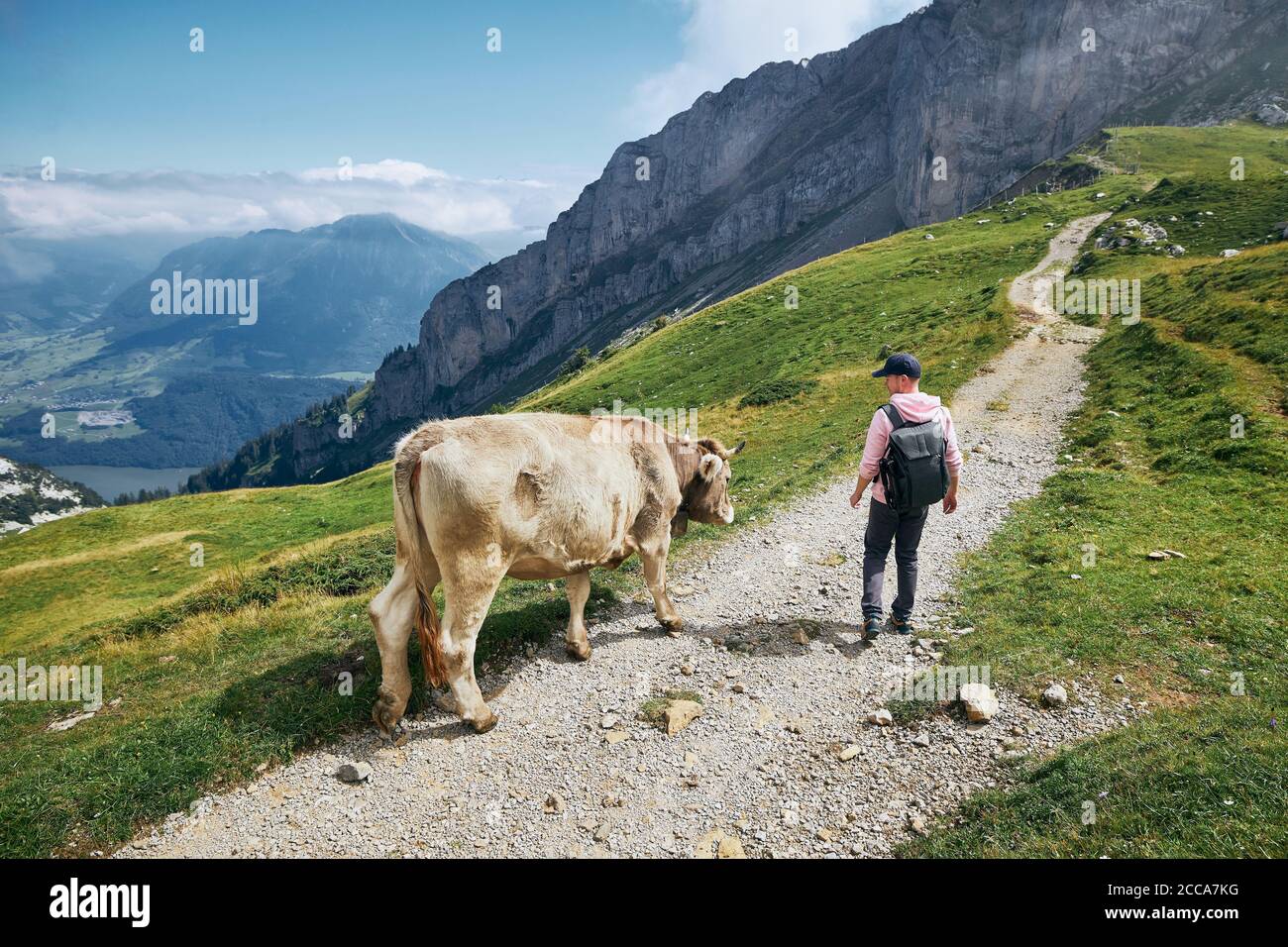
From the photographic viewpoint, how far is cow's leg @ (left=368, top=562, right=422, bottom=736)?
7.48m

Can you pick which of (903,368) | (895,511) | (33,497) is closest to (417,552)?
(895,511)

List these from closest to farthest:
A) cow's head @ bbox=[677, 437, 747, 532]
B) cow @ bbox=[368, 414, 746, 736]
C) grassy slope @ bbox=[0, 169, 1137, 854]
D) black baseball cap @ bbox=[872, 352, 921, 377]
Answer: grassy slope @ bbox=[0, 169, 1137, 854] → cow @ bbox=[368, 414, 746, 736] → black baseball cap @ bbox=[872, 352, 921, 377] → cow's head @ bbox=[677, 437, 747, 532]

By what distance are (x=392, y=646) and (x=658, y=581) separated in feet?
13.2

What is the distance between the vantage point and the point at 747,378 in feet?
134

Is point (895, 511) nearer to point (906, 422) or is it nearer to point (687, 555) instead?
point (906, 422)

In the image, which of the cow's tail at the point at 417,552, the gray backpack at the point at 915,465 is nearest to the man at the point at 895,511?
the gray backpack at the point at 915,465

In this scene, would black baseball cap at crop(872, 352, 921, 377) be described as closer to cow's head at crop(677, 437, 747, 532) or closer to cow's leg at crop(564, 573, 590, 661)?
cow's head at crop(677, 437, 747, 532)

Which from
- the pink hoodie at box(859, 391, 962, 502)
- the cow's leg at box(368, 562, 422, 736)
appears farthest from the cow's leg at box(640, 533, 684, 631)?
the cow's leg at box(368, 562, 422, 736)

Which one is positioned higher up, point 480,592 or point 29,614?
point 480,592

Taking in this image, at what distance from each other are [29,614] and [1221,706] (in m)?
39.9

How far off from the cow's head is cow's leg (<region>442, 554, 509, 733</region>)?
451cm

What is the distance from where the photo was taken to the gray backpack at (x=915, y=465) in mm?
8406

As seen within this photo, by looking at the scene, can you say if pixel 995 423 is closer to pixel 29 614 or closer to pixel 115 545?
pixel 29 614
